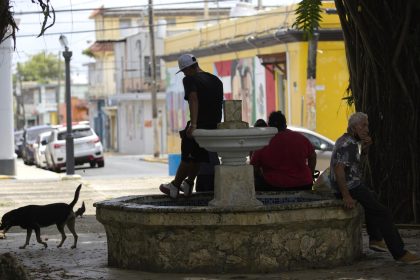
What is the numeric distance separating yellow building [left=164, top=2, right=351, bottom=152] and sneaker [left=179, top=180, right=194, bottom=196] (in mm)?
22366

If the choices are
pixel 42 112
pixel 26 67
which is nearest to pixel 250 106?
pixel 42 112

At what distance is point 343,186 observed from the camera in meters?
9.59

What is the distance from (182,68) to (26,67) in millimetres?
131676

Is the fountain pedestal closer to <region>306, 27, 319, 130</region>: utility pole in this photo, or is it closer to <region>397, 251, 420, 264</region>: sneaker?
<region>397, 251, 420, 264</region>: sneaker

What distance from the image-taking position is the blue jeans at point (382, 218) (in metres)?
9.66

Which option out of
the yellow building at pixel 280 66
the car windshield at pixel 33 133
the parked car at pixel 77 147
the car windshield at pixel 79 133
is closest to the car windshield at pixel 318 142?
the yellow building at pixel 280 66

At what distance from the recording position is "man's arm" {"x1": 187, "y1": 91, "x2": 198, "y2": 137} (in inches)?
399

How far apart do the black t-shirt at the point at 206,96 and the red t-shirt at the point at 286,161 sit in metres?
1.27

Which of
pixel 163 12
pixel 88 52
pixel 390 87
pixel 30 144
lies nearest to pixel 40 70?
pixel 88 52

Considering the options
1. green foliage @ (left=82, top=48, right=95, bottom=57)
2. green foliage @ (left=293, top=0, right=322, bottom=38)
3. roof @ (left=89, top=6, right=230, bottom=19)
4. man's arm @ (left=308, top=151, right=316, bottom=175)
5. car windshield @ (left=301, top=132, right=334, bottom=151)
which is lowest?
car windshield @ (left=301, top=132, right=334, bottom=151)

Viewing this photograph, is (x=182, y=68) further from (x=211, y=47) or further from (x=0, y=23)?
(x=211, y=47)

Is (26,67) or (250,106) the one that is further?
(26,67)

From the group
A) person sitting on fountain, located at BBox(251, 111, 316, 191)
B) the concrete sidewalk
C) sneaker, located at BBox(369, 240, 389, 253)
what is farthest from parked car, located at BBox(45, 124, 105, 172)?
sneaker, located at BBox(369, 240, 389, 253)

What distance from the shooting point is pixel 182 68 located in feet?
33.9
